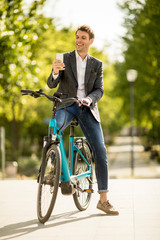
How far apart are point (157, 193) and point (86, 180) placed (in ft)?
4.42

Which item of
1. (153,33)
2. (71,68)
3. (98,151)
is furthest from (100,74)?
(153,33)

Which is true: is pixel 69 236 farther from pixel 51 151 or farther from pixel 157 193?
pixel 157 193

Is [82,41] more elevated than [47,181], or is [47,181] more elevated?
[82,41]

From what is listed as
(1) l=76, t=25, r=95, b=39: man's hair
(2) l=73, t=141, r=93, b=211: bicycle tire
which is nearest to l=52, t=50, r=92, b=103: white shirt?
(1) l=76, t=25, r=95, b=39: man's hair

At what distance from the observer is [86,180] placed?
5.34 metres

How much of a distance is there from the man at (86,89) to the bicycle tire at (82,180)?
9.1 inches

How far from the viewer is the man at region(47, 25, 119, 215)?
4.88 metres

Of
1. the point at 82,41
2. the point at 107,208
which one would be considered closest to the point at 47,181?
the point at 107,208

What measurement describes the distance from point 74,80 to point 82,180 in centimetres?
117

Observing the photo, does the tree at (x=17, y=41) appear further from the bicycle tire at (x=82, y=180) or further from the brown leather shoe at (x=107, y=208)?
the brown leather shoe at (x=107, y=208)

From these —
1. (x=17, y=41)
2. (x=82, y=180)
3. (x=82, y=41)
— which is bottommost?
(x=82, y=180)

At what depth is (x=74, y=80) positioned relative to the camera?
16.0ft

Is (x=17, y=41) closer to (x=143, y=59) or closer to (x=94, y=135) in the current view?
(x=94, y=135)

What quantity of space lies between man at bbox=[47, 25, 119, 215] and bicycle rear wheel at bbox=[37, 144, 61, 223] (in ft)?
1.58
